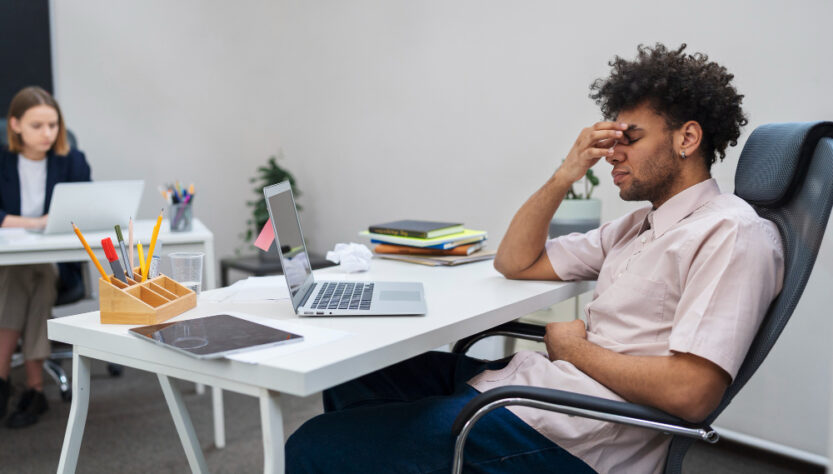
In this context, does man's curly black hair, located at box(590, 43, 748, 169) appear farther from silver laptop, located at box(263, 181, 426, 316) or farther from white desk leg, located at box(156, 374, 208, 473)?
white desk leg, located at box(156, 374, 208, 473)

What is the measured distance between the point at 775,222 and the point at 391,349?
77 cm

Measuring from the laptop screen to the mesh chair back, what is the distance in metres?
0.75

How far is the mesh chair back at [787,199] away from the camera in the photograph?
1163 mm

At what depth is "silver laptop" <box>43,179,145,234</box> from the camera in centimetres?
230

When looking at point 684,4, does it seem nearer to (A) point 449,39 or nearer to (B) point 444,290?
(A) point 449,39

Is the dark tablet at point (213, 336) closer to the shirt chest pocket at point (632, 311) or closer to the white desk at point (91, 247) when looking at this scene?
the shirt chest pocket at point (632, 311)

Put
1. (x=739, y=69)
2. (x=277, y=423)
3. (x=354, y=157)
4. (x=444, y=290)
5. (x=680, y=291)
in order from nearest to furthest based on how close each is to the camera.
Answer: (x=277, y=423), (x=680, y=291), (x=444, y=290), (x=739, y=69), (x=354, y=157)

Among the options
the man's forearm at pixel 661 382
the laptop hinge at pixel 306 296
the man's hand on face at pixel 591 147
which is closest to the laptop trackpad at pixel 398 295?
the laptop hinge at pixel 306 296

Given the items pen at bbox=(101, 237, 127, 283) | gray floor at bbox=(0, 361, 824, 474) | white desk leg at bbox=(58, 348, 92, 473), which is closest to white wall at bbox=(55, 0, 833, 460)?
gray floor at bbox=(0, 361, 824, 474)

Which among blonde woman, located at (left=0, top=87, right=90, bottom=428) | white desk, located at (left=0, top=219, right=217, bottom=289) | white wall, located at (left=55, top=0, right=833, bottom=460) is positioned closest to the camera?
white desk, located at (left=0, top=219, right=217, bottom=289)

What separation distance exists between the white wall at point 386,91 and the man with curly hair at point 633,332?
98 centimetres

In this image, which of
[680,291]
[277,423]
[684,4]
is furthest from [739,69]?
[277,423]

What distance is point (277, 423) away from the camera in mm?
980

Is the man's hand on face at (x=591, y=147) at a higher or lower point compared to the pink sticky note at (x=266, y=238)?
higher
